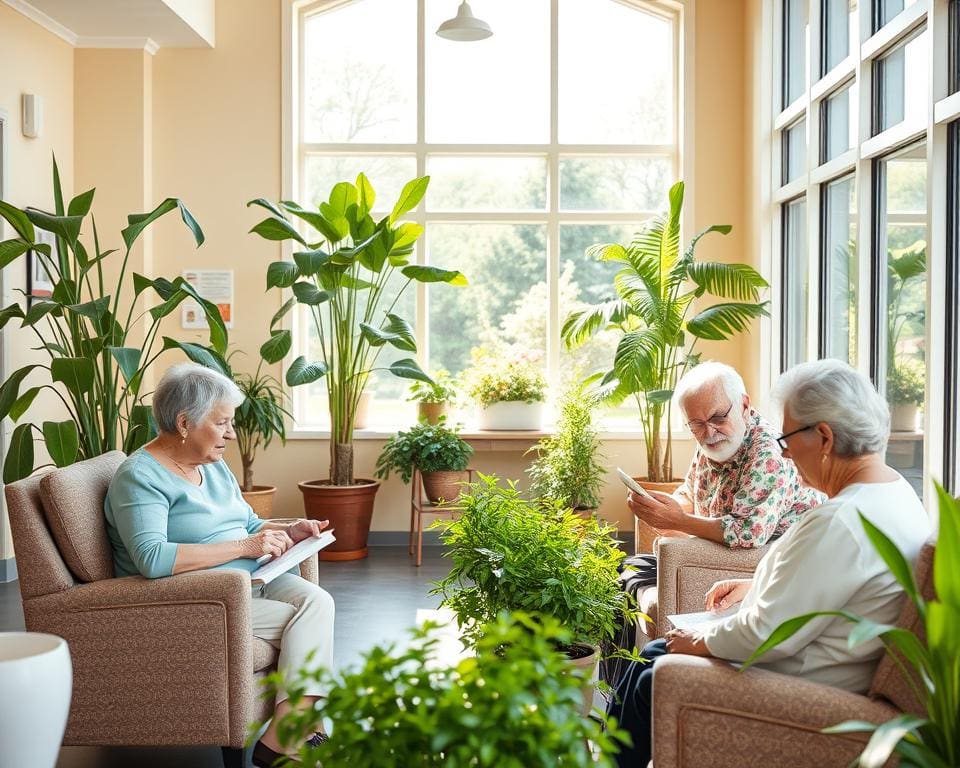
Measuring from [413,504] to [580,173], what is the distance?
99.8 inches

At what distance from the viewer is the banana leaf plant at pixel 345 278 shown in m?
5.95

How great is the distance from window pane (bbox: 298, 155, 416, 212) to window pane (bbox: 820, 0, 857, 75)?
2.78 meters

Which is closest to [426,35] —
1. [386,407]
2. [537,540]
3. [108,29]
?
[108,29]

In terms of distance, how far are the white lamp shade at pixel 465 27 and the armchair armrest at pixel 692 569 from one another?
3601 millimetres

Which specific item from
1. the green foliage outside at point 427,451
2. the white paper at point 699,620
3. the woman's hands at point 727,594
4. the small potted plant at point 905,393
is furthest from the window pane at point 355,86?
the white paper at point 699,620

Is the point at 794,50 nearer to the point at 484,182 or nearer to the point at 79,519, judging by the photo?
the point at 484,182

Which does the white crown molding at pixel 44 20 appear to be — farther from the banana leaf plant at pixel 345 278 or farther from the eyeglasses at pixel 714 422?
the eyeglasses at pixel 714 422

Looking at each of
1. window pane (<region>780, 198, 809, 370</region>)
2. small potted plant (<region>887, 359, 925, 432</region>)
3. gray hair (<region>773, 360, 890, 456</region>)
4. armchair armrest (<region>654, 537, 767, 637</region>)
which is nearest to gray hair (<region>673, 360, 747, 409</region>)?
armchair armrest (<region>654, 537, 767, 637</region>)

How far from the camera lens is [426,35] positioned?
690cm

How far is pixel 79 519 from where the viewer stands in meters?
2.85

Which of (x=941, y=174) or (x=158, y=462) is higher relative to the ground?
(x=941, y=174)

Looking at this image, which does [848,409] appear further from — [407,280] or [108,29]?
[108,29]

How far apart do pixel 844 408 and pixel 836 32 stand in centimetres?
355

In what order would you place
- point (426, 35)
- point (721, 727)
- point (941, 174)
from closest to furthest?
point (721, 727)
point (941, 174)
point (426, 35)
